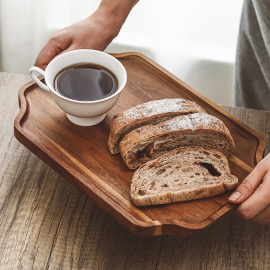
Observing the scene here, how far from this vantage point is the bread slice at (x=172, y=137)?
1440 mm

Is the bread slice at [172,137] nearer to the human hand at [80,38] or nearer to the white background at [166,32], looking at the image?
the human hand at [80,38]

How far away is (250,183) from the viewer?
138 centimetres

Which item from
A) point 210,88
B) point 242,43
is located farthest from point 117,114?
point 210,88

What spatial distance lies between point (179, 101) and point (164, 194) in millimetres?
380

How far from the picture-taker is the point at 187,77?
266 cm

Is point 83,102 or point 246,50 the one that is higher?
point 83,102

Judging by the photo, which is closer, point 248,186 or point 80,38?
point 248,186

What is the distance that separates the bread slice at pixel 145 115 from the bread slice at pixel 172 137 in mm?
30

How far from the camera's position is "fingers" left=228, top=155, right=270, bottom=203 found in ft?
4.42

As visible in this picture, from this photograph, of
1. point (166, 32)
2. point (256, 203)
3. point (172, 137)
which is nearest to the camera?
point (256, 203)

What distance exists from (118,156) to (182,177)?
8.7 inches

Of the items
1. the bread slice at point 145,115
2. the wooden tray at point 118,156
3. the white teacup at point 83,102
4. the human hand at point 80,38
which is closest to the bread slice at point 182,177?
the wooden tray at point 118,156

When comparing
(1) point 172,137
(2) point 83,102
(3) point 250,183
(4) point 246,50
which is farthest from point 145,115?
(4) point 246,50

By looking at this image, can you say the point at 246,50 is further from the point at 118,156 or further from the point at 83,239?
the point at 83,239
